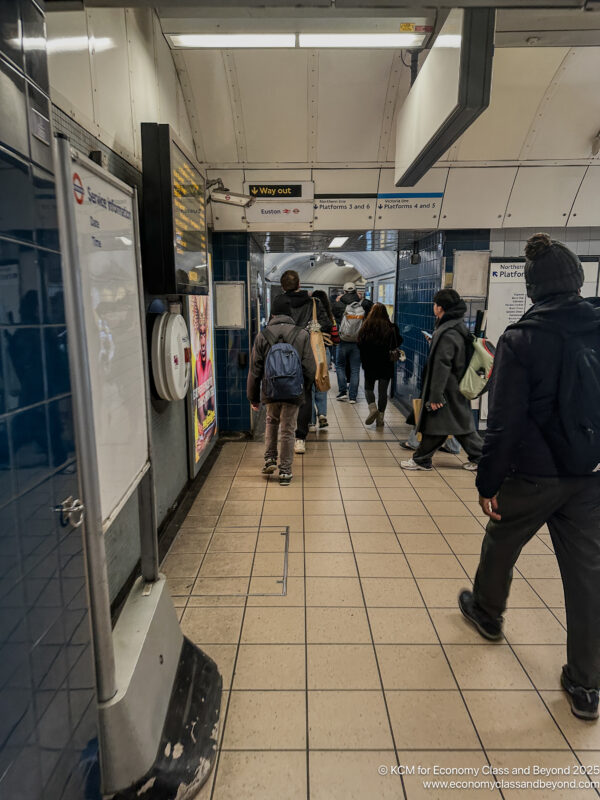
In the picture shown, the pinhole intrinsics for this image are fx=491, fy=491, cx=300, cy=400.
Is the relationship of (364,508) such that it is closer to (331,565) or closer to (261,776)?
(331,565)

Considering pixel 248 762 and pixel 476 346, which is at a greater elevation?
pixel 476 346

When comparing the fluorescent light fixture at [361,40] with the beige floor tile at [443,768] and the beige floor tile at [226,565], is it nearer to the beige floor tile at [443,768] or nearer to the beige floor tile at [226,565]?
the beige floor tile at [226,565]

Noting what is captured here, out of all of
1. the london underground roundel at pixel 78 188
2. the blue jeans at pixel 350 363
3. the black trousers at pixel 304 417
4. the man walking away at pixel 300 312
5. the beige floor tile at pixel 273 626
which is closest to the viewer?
the london underground roundel at pixel 78 188

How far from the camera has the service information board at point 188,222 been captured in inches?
A: 111

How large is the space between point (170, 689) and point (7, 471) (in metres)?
1.31

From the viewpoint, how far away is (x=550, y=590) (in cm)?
277

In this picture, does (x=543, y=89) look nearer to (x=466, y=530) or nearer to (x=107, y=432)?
(x=466, y=530)

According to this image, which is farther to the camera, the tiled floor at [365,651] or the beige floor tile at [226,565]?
the beige floor tile at [226,565]

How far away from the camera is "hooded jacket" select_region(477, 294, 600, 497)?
6.25 ft

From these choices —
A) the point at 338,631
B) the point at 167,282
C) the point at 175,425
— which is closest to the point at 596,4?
the point at 167,282

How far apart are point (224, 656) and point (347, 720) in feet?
2.07

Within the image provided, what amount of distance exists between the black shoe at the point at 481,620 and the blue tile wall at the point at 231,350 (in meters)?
3.61

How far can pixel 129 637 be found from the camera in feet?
5.64

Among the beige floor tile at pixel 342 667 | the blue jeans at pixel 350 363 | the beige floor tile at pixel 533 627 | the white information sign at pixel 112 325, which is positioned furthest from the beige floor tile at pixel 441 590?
the blue jeans at pixel 350 363
